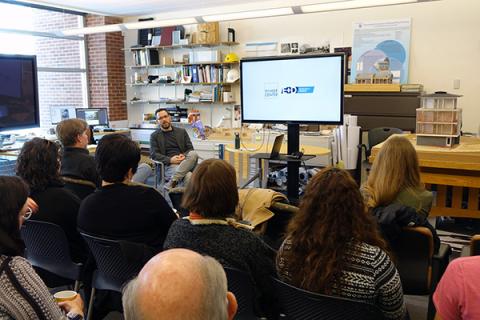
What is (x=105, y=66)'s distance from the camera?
8734 mm

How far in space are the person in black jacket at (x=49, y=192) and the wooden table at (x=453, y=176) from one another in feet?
7.88

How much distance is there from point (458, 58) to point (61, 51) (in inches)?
273

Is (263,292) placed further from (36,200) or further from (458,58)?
(458,58)

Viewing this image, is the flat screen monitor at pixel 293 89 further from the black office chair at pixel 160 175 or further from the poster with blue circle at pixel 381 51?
the poster with blue circle at pixel 381 51

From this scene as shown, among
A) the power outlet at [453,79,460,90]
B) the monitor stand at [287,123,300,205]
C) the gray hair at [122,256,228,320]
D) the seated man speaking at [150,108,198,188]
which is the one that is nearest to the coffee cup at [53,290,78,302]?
the gray hair at [122,256,228,320]

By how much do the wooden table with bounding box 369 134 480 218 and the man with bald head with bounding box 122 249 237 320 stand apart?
9.90 ft

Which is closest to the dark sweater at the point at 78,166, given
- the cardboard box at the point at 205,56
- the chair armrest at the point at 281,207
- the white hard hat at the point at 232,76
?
the chair armrest at the point at 281,207

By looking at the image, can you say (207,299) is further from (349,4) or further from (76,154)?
(349,4)

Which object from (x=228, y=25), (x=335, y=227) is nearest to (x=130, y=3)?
(x=228, y=25)

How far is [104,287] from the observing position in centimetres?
229

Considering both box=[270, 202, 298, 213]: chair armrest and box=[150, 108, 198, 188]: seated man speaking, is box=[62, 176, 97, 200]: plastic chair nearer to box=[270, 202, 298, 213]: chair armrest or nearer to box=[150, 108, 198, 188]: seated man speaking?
box=[270, 202, 298, 213]: chair armrest

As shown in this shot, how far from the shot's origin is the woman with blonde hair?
251 centimetres

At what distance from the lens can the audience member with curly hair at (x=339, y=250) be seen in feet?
5.41

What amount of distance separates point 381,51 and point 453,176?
3601mm
